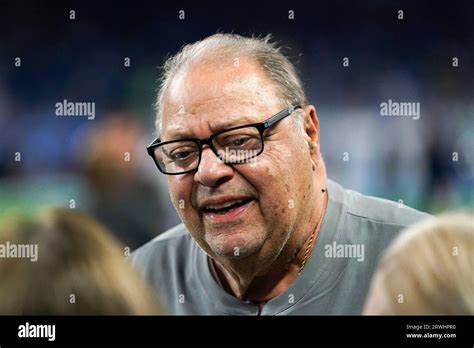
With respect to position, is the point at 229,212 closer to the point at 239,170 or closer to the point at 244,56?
the point at 239,170

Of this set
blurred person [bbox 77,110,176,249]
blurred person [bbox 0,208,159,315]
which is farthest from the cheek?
blurred person [bbox 0,208,159,315]

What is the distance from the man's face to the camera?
2.40 metres

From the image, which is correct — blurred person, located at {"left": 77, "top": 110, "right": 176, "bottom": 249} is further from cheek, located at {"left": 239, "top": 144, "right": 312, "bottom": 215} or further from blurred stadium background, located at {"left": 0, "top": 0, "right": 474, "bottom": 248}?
cheek, located at {"left": 239, "top": 144, "right": 312, "bottom": 215}

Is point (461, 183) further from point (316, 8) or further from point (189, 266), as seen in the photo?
point (189, 266)

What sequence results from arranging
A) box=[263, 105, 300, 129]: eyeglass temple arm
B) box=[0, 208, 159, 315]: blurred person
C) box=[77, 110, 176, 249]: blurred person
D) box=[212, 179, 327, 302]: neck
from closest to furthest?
box=[0, 208, 159, 315]: blurred person → box=[263, 105, 300, 129]: eyeglass temple arm → box=[212, 179, 327, 302]: neck → box=[77, 110, 176, 249]: blurred person

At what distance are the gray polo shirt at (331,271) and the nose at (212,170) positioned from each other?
0.97ft

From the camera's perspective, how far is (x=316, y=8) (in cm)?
264

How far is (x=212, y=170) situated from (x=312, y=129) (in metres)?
0.41

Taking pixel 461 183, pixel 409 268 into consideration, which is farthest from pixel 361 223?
pixel 461 183

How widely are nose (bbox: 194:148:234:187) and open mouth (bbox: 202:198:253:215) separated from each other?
2.9 inches

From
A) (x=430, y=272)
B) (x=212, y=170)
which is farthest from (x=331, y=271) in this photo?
(x=212, y=170)

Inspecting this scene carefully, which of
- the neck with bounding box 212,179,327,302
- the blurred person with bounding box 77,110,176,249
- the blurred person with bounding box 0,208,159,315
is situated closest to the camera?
the blurred person with bounding box 0,208,159,315

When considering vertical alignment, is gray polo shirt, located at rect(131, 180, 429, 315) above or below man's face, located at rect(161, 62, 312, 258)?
below
